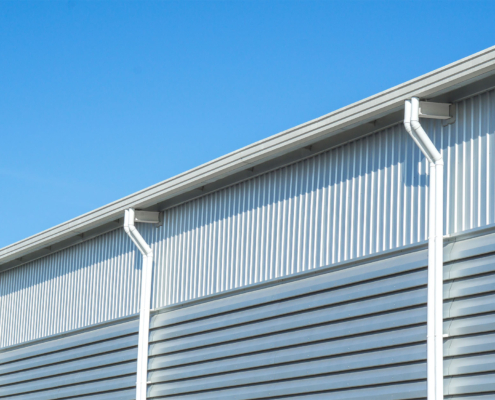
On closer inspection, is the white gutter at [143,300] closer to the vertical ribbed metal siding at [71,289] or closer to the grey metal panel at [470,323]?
the vertical ribbed metal siding at [71,289]

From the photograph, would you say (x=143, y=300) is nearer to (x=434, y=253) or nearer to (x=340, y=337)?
(x=340, y=337)

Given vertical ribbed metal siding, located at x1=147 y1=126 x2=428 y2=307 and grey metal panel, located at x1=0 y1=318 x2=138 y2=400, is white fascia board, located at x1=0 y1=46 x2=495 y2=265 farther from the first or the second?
grey metal panel, located at x1=0 y1=318 x2=138 y2=400

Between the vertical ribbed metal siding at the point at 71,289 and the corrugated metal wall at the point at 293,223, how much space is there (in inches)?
1.0

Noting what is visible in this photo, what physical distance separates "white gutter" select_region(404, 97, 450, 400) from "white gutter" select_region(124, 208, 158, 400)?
654 cm

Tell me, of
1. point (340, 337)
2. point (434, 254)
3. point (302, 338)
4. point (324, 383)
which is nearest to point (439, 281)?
point (434, 254)

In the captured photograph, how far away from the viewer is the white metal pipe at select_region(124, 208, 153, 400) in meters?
14.9

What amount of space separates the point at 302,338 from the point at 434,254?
2.69 m

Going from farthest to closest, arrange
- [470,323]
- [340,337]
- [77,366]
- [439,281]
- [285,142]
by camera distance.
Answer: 1. [77,366]
2. [285,142]
3. [340,337]
4. [439,281]
5. [470,323]

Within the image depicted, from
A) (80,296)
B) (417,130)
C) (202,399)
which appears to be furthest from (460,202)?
(80,296)

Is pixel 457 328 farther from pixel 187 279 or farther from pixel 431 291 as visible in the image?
pixel 187 279

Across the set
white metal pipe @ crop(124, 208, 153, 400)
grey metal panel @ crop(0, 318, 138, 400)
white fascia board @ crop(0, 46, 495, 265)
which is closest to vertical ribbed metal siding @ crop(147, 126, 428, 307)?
white metal pipe @ crop(124, 208, 153, 400)

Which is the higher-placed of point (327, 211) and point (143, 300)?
point (327, 211)

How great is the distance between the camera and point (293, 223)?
12695mm

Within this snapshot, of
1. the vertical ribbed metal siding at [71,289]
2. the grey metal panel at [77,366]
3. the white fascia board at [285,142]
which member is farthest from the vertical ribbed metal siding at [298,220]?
the grey metal panel at [77,366]
